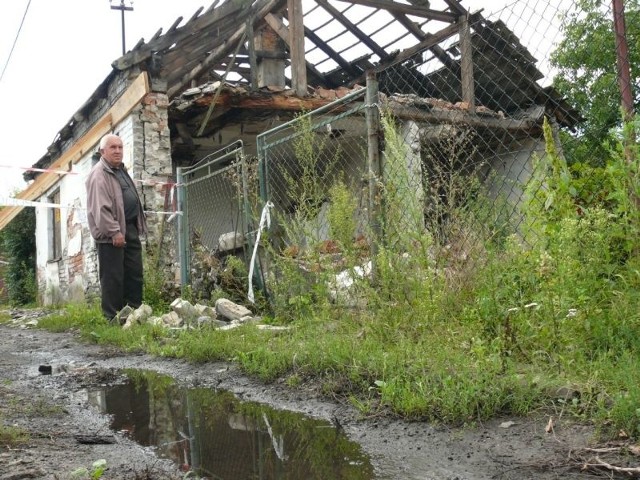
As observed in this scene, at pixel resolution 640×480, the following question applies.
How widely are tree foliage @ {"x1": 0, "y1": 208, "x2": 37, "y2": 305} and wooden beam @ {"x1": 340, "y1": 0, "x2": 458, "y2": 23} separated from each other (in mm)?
11064

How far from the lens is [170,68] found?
9.02 metres

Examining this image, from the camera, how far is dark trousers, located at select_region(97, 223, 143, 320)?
6.04 meters

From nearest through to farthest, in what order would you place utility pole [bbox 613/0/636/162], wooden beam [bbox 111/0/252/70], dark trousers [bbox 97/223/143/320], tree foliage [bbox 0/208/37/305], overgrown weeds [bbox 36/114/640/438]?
overgrown weeds [bbox 36/114/640/438]
utility pole [bbox 613/0/636/162]
dark trousers [bbox 97/223/143/320]
wooden beam [bbox 111/0/252/70]
tree foliage [bbox 0/208/37/305]

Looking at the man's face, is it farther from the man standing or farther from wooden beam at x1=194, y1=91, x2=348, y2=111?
wooden beam at x1=194, y1=91, x2=348, y2=111

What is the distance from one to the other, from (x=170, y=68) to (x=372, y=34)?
3.82 meters

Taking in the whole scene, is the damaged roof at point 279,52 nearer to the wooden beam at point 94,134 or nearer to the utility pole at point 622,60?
the wooden beam at point 94,134

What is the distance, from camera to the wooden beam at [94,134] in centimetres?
843

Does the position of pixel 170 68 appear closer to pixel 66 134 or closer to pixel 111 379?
pixel 66 134

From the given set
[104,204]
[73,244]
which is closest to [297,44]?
[104,204]

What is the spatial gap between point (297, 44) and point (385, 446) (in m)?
7.38

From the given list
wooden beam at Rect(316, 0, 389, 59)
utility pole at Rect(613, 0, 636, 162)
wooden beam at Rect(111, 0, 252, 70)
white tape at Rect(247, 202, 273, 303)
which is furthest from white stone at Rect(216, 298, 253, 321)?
wooden beam at Rect(316, 0, 389, 59)

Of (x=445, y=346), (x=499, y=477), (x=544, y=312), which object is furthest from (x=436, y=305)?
(x=499, y=477)

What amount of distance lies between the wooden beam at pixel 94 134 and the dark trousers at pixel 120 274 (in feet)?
9.18

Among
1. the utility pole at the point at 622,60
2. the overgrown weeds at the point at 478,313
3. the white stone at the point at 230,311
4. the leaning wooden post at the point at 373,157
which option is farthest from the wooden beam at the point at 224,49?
the utility pole at the point at 622,60
